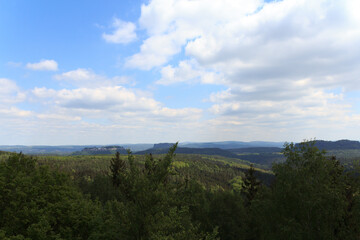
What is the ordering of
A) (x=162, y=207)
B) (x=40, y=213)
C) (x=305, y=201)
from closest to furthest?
(x=162, y=207), (x=40, y=213), (x=305, y=201)

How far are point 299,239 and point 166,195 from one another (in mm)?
16657

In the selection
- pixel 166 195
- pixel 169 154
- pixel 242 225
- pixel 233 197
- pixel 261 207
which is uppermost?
pixel 169 154

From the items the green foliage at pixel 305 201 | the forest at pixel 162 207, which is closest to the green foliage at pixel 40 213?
the forest at pixel 162 207

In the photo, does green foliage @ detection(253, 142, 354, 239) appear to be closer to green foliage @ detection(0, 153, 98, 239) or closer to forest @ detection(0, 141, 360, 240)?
forest @ detection(0, 141, 360, 240)

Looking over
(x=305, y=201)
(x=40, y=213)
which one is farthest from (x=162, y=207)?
(x=305, y=201)

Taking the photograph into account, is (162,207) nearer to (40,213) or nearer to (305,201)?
(40,213)

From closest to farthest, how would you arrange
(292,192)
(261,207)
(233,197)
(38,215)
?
(38,215) → (292,192) → (261,207) → (233,197)

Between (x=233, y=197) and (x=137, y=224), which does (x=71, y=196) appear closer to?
(x=137, y=224)

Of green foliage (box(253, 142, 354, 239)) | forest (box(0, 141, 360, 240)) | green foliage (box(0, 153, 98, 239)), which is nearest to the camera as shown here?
forest (box(0, 141, 360, 240))

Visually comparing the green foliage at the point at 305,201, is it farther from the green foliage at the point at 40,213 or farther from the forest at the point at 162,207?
the green foliage at the point at 40,213

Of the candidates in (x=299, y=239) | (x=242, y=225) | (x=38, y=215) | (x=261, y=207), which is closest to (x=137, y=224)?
(x=38, y=215)

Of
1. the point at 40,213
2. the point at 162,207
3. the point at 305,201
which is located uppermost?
the point at 162,207

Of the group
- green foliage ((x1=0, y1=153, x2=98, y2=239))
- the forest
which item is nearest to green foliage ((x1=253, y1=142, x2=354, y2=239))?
the forest

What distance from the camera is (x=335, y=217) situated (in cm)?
2344
